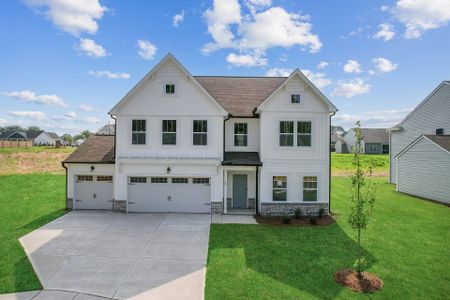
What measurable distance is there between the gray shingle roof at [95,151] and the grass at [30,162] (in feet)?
62.9

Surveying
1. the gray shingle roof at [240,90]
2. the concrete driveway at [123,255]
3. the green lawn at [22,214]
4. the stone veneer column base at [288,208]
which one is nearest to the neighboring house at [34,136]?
the green lawn at [22,214]

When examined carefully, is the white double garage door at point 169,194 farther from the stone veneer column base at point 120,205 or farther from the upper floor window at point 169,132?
the upper floor window at point 169,132

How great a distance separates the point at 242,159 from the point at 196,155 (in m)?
2.79

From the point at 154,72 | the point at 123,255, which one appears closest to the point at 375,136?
the point at 154,72

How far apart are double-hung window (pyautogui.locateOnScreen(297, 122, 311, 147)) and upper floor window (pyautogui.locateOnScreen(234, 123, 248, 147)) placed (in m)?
3.32

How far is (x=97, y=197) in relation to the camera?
57.9 feet

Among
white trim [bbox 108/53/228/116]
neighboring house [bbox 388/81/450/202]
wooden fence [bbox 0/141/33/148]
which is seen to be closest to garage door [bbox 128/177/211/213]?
white trim [bbox 108/53/228/116]

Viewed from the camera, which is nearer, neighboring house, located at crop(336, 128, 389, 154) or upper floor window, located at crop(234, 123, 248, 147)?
upper floor window, located at crop(234, 123, 248, 147)

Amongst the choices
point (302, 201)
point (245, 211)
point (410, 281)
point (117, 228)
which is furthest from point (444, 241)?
point (117, 228)

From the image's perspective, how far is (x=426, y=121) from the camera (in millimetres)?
26375

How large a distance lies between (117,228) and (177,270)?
5780 millimetres

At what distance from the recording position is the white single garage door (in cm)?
1761

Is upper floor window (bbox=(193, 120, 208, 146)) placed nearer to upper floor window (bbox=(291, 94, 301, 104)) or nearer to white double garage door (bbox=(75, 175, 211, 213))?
white double garage door (bbox=(75, 175, 211, 213))

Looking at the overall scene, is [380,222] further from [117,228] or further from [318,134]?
[117,228]
